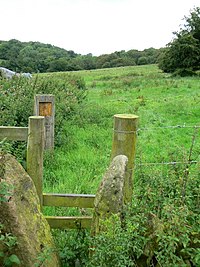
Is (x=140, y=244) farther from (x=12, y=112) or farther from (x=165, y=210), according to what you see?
(x=12, y=112)

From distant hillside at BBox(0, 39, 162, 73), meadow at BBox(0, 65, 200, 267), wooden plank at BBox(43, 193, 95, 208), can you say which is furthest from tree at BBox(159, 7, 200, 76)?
wooden plank at BBox(43, 193, 95, 208)

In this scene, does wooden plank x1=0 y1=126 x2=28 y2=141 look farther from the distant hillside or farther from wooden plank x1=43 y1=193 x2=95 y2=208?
the distant hillside

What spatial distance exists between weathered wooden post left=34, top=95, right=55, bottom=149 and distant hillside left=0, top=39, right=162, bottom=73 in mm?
27456

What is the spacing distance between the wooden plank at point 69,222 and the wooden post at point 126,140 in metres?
0.67

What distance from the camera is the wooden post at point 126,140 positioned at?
3.90 m

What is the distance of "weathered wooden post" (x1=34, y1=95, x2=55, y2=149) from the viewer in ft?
25.7

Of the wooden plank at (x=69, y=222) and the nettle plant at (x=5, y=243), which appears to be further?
the wooden plank at (x=69, y=222)

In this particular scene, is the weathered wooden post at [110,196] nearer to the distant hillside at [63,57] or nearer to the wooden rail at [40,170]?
the wooden rail at [40,170]

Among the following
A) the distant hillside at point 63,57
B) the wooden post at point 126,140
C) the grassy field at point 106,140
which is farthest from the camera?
the distant hillside at point 63,57

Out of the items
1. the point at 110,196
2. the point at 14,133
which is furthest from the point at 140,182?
the point at 14,133

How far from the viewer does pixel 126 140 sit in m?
3.92

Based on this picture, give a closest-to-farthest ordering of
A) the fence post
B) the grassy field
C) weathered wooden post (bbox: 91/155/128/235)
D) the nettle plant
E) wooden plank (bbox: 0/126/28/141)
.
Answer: the nettle plant, weathered wooden post (bbox: 91/155/128/235), the fence post, wooden plank (bbox: 0/126/28/141), the grassy field

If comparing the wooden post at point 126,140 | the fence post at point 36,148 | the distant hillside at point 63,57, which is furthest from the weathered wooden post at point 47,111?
the distant hillside at point 63,57

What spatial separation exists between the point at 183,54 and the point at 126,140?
3308 cm
